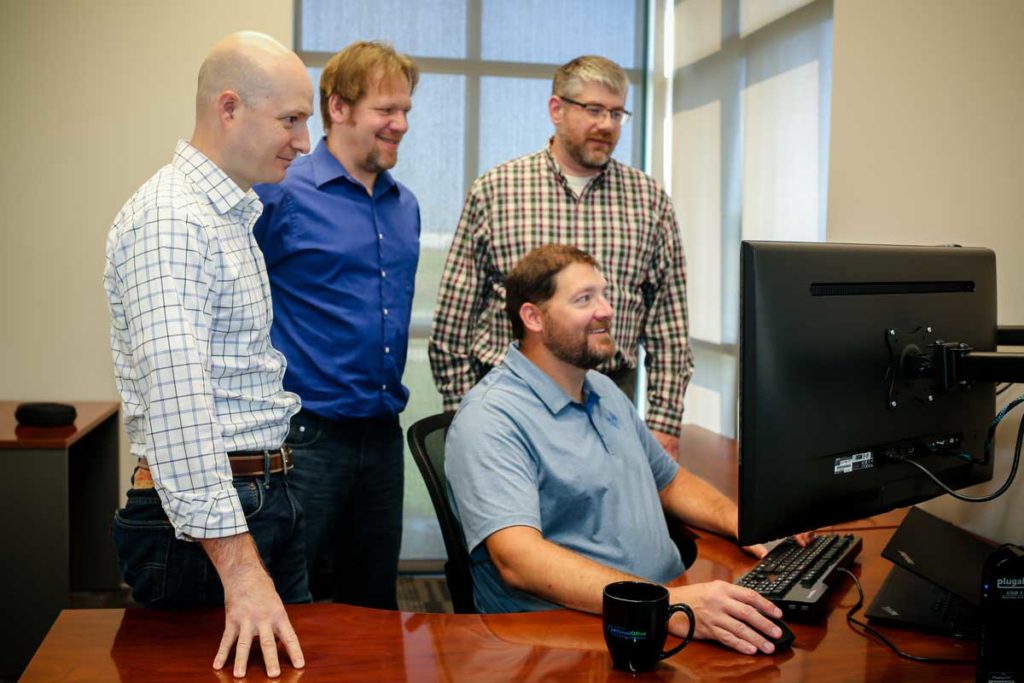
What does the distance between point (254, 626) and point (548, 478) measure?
28.1 inches

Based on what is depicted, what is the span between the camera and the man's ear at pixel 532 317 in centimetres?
211

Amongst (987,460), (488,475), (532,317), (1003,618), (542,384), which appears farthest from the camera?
(532,317)

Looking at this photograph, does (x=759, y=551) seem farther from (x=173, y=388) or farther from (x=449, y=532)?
(x=173, y=388)

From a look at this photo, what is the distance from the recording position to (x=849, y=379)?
1.29 m

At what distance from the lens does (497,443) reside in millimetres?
1852

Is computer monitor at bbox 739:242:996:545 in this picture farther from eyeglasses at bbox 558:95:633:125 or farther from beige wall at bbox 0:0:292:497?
beige wall at bbox 0:0:292:497

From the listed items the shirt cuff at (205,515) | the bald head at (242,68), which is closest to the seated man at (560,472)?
the shirt cuff at (205,515)

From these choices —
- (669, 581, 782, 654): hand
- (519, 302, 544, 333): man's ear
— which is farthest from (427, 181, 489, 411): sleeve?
(669, 581, 782, 654): hand

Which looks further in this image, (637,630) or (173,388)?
(173,388)

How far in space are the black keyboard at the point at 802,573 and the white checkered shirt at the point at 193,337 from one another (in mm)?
805

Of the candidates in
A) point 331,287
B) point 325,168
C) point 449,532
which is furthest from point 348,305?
point 449,532

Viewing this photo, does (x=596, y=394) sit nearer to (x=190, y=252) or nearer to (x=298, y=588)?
(x=298, y=588)

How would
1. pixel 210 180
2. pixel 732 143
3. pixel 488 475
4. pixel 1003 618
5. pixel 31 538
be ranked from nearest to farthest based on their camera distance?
pixel 1003 618
pixel 210 180
pixel 488 475
pixel 31 538
pixel 732 143

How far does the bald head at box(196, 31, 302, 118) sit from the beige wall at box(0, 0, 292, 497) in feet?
7.38
